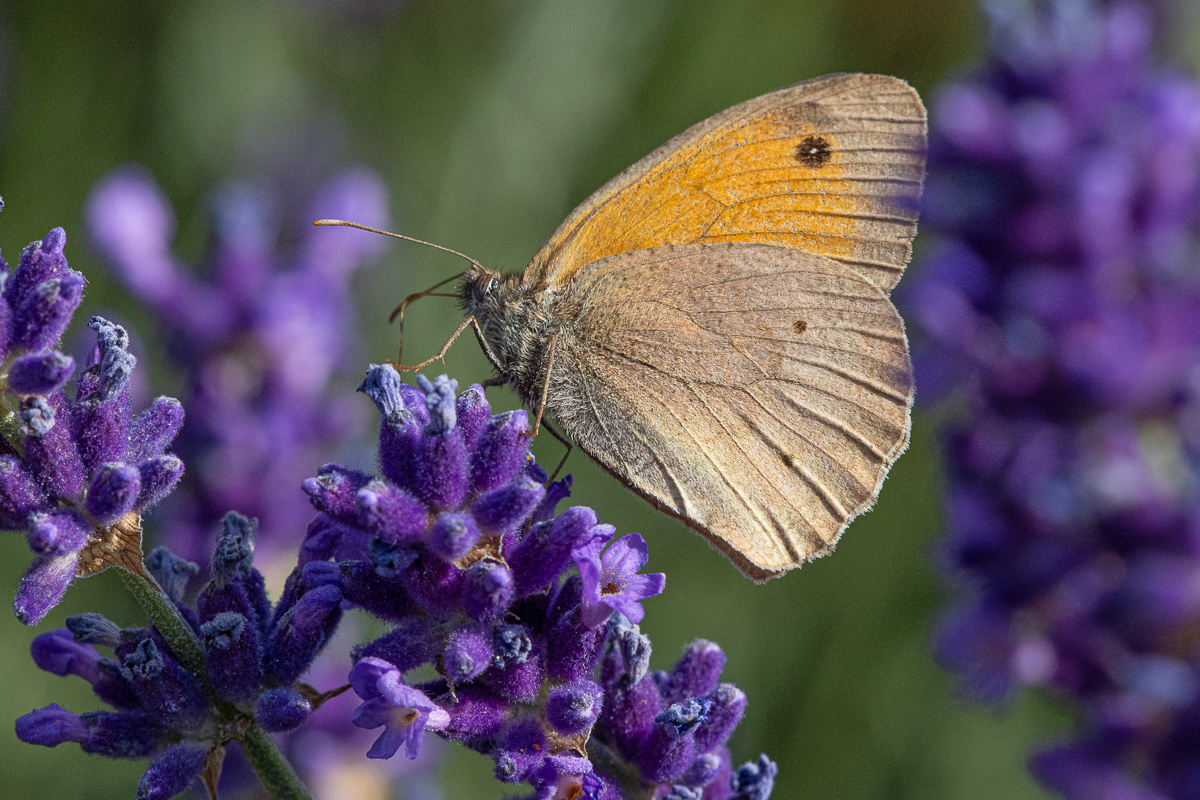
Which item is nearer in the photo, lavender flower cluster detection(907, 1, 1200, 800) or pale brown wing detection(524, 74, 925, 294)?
pale brown wing detection(524, 74, 925, 294)

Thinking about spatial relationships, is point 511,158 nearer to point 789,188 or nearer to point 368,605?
point 789,188

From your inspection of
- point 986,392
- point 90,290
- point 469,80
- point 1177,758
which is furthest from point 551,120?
point 1177,758

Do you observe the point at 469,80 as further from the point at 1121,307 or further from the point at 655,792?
the point at 655,792

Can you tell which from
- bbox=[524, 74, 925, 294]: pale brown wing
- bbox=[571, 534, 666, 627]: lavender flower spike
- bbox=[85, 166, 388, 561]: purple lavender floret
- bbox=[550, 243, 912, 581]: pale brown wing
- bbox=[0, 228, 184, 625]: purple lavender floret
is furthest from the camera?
bbox=[85, 166, 388, 561]: purple lavender floret

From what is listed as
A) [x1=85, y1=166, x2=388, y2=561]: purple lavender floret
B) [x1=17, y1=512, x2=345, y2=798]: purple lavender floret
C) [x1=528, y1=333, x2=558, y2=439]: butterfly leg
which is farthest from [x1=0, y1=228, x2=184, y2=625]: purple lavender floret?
[x1=85, y1=166, x2=388, y2=561]: purple lavender floret

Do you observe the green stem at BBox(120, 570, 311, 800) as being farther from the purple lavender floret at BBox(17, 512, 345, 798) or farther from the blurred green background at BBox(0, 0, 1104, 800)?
the blurred green background at BBox(0, 0, 1104, 800)

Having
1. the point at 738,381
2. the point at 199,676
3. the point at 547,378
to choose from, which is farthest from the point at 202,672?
the point at 738,381

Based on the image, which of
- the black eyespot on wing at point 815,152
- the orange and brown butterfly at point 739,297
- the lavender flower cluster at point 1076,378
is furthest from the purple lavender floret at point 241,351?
the lavender flower cluster at point 1076,378
